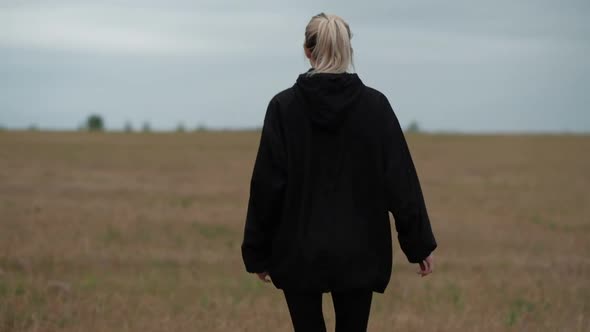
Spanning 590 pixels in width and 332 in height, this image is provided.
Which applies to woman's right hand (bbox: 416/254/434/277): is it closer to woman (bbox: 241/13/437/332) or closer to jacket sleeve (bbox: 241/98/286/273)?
woman (bbox: 241/13/437/332)

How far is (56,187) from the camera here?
27.8 metres

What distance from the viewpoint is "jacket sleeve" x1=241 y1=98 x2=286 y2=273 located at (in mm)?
5289

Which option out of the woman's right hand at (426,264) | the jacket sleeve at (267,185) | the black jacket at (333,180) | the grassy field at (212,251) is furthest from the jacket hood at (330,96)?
the grassy field at (212,251)

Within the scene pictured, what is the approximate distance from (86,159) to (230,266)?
2459 centimetres

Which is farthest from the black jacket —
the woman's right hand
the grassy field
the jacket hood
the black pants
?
the grassy field

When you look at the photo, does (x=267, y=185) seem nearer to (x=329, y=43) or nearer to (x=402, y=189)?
(x=402, y=189)

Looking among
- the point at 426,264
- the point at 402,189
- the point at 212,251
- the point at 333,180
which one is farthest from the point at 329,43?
the point at 212,251

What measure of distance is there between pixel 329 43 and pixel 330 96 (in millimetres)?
283

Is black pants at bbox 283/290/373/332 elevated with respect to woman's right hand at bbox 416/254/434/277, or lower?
lower

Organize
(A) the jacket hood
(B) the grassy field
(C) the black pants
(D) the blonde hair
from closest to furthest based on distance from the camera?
(D) the blonde hair
(A) the jacket hood
(C) the black pants
(B) the grassy field

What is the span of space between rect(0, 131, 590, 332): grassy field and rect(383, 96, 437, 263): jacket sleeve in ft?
13.2

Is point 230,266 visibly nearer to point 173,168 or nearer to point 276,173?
point 276,173

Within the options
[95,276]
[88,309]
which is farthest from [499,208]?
[88,309]

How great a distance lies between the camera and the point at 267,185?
5.29m
